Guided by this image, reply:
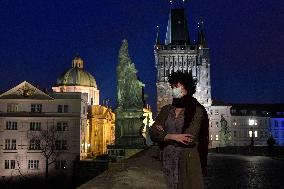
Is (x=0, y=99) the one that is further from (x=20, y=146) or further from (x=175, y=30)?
(x=175, y=30)

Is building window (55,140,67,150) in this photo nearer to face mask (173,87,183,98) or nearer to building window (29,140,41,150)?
building window (29,140,41,150)

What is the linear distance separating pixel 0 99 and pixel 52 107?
24.4 feet

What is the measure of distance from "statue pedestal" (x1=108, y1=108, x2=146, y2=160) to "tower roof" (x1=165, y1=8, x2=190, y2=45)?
85.3m

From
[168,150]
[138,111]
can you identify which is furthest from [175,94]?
[138,111]

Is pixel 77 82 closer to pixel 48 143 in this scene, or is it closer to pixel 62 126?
pixel 62 126

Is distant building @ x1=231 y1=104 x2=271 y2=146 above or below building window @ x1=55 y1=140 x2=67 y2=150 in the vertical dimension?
above

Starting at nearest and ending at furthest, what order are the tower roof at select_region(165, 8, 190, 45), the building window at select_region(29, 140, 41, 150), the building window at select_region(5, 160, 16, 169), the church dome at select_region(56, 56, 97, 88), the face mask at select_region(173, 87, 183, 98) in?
the face mask at select_region(173, 87, 183, 98) < the building window at select_region(5, 160, 16, 169) < the building window at select_region(29, 140, 41, 150) < the church dome at select_region(56, 56, 97, 88) < the tower roof at select_region(165, 8, 190, 45)

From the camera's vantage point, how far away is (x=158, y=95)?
99.4 meters

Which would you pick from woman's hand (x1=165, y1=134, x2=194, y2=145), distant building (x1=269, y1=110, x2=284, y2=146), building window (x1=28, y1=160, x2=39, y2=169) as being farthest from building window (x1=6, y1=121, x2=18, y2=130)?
distant building (x1=269, y1=110, x2=284, y2=146)

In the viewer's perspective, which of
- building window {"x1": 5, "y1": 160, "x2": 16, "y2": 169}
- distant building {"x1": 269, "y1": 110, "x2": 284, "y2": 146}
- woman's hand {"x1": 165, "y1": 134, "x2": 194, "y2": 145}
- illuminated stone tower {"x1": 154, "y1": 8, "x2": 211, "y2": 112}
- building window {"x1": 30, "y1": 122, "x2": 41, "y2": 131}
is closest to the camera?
woman's hand {"x1": 165, "y1": 134, "x2": 194, "y2": 145}

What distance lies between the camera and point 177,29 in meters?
107

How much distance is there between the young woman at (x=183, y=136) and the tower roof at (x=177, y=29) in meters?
100

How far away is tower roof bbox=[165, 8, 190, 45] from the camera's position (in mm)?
106037

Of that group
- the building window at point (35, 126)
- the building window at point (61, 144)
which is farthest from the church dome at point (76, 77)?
the building window at point (61, 144)
